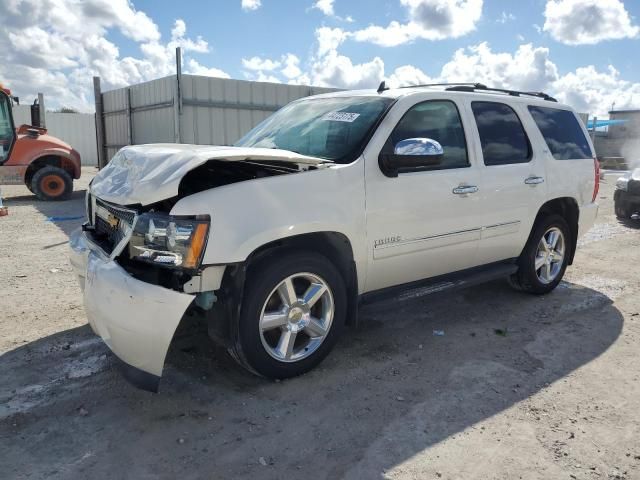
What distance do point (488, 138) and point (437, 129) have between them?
0.63 metres

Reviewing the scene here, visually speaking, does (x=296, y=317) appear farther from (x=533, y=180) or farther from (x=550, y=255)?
(x=550, y=255)

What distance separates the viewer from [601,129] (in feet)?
136

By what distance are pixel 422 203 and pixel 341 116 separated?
0.91 metres

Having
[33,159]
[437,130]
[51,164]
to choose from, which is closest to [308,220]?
[437,130]

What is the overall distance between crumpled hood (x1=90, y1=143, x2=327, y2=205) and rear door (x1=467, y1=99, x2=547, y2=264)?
5.57ft

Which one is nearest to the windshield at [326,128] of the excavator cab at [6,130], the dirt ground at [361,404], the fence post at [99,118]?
the dirt ground at [361,404]

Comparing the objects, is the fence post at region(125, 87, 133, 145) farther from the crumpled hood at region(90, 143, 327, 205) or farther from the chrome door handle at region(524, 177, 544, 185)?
the chrome door handle at region(524, 177, 544, 185)

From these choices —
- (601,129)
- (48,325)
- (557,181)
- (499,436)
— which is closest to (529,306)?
(557,181)

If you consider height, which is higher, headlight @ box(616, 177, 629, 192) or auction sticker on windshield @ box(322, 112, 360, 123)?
auction sticker on windshield @ box(322, 112, 360, 123)

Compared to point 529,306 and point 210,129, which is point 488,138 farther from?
point 210,129

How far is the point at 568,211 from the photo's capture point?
217 inches

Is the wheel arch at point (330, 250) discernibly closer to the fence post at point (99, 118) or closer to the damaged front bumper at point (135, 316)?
the damaged front bumper at point (135, 316)

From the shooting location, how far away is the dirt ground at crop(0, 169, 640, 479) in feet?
8.74

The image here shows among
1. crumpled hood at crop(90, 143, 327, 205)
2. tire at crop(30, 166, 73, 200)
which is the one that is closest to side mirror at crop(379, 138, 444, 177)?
crumpled hood at crop(90, 143, 327, 205)
